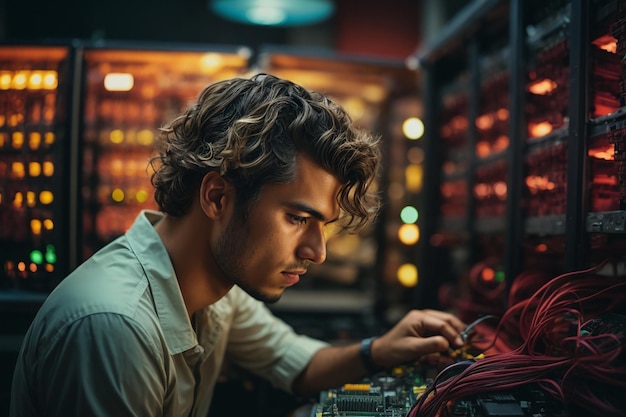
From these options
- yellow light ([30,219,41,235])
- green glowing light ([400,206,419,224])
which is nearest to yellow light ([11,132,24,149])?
yellow light ([30,219,41,235])

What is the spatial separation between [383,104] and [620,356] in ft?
10.2

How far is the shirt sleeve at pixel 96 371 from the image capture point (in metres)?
1.41

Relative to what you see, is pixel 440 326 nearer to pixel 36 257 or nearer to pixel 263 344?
pixel 263 344

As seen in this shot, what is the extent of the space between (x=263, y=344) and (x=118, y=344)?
909 mm

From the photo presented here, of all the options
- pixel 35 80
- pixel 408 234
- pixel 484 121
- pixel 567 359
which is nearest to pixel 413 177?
pixel 408 234

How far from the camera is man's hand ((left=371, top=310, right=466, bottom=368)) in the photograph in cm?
Answer: 190

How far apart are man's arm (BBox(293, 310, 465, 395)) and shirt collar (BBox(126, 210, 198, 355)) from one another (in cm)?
57

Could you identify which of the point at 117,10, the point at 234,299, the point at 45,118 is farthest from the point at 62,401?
the point at 117,10

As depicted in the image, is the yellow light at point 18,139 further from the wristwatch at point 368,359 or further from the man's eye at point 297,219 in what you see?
the wristwatch at point 368,359

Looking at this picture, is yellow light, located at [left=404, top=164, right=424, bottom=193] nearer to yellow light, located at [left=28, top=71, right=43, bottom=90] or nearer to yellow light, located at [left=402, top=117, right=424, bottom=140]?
yellow light, located at [left=402, top=117, right=424, bottom=140]

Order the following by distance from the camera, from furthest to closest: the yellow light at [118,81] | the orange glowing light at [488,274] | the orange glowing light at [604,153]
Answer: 1. the yellow light at [118,81]
2. the orange glowing light at [488,274]
3. the orange glowing light at [604,153]

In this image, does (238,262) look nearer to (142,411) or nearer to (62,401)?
(142,411)

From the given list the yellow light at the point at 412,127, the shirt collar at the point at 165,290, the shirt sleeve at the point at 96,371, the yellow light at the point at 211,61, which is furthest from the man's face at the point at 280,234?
the yellow light at the point at 412,127

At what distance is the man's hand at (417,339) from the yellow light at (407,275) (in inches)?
80.4
